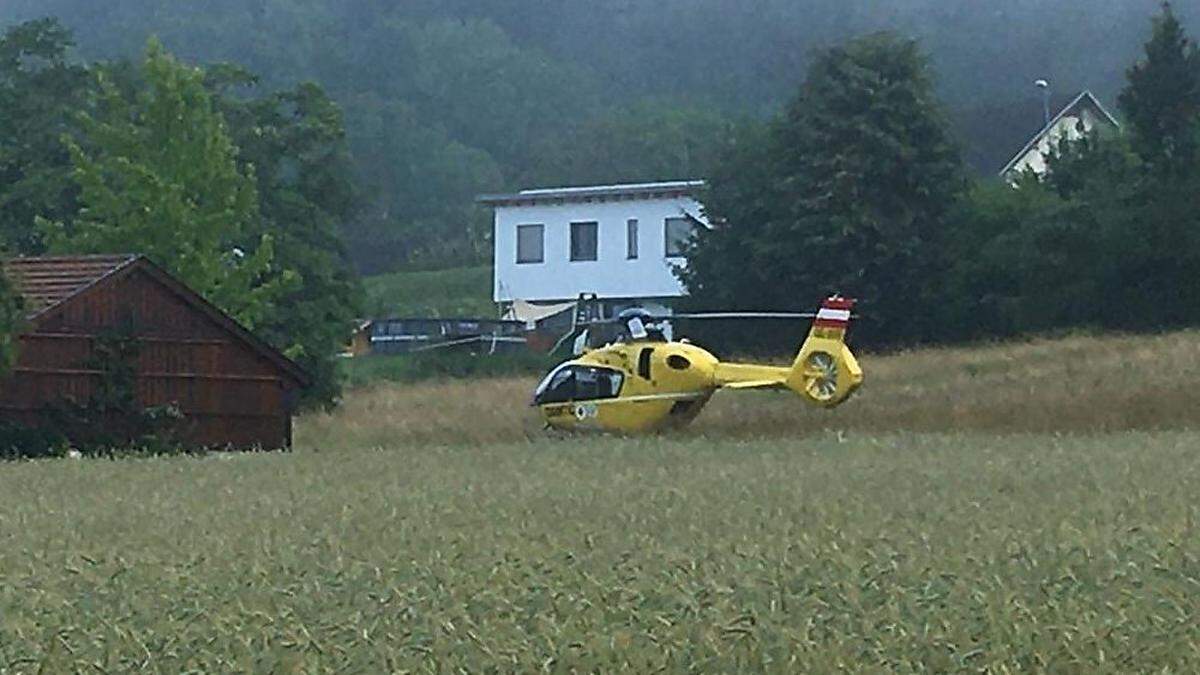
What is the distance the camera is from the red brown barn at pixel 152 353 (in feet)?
121

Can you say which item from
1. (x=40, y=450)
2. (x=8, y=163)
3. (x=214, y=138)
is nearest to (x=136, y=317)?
(x=40, y=450)

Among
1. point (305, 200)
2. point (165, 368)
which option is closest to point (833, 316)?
point (165, 368)

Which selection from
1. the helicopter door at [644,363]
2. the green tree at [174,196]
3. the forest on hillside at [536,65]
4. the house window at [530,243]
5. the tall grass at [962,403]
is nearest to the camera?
the tall grass at [962,403]

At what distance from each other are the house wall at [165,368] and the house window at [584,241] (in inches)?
1220

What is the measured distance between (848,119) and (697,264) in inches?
207

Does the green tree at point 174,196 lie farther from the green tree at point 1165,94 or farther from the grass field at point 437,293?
the grass field at point 437,293

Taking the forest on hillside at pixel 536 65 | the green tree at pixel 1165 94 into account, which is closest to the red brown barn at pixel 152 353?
the green tree at pixel 1165 94

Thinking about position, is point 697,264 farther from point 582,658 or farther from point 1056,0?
point 1056,0

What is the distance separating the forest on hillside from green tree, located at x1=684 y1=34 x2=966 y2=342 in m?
33.3

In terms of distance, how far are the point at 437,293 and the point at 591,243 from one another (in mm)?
20194

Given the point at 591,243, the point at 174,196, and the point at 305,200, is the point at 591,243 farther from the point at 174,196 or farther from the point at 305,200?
the point at 174,196

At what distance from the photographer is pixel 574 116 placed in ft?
408

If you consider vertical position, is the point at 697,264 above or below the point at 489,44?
below

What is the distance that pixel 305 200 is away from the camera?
56.6m
